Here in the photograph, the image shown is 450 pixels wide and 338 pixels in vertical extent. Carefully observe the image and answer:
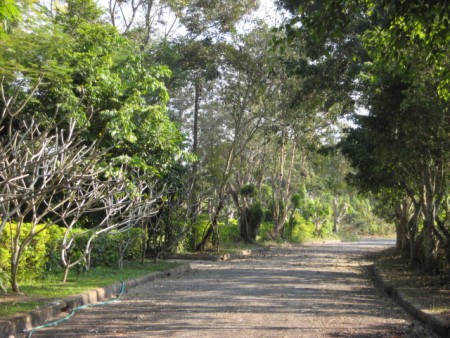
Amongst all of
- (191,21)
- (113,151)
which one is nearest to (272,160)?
(191,21)

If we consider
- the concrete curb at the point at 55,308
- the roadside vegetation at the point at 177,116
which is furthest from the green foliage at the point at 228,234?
the concrete curb at the point at 55,308

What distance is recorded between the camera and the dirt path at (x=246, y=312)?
805cm

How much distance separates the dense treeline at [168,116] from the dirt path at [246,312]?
1.93 metres

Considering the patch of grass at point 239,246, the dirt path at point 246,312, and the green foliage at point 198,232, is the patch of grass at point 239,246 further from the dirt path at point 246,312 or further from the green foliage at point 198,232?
the dirt path at point 246,312

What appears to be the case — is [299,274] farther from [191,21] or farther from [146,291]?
[191,21]

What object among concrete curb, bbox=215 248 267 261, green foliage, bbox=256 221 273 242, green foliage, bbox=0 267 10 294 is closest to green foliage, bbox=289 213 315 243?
green foliage, bbox=256 221 273 242

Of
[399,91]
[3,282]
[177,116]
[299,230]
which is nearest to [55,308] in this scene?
[3,282]

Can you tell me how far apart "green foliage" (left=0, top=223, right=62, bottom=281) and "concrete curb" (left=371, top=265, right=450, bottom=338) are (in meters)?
6.86

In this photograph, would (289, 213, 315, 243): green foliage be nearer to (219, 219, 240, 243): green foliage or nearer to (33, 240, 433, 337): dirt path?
(219, 219, 240, 243): green foliage

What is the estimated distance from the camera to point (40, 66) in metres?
14.9

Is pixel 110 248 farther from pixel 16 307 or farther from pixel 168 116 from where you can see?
pixel 16 307

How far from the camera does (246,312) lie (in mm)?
9656

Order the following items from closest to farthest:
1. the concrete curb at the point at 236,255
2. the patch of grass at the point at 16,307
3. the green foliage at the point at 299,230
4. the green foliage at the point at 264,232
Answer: the patch of grass at the point at 16,307
the concrete curb at the point at 236,255
the green foliage at the point at 264,232
the green foliage at the point at 299,230

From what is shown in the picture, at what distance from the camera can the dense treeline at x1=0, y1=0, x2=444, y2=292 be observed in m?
9.40
